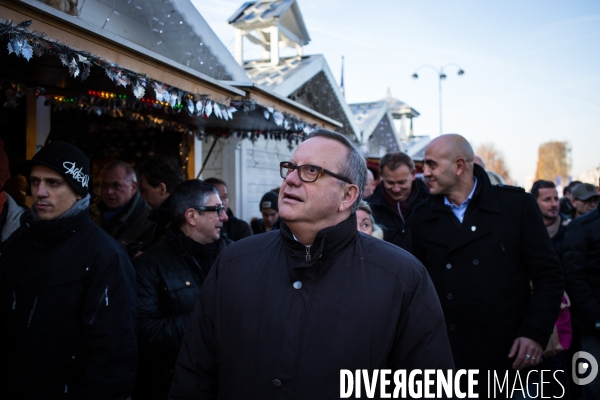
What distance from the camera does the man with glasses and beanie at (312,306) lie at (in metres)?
1.74

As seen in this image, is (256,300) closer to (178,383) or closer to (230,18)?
(178,383)

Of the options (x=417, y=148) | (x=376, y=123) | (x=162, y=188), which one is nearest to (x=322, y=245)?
(x=162, y=188)

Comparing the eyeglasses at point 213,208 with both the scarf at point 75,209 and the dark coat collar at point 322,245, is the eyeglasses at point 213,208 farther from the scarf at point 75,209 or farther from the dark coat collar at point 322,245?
the dark coat collar at point 322,245

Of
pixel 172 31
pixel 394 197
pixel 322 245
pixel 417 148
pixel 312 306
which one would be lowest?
pixel 312 306

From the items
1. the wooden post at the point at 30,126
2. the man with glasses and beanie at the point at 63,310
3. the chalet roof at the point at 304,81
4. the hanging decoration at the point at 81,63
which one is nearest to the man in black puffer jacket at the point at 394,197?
the hanging decoration at the point at 81,63

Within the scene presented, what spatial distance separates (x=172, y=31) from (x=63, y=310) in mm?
4849

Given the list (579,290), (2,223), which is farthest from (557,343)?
(2,223)

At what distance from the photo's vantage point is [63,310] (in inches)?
95.3

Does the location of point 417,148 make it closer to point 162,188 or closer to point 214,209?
point 162,188

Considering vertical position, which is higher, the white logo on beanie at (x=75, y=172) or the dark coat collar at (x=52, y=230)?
the white logo on beanie at (x=75, y=172)

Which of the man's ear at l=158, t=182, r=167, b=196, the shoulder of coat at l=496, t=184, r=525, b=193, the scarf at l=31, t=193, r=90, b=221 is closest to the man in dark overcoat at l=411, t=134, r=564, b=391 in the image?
the shoulder of coat at l=496, t=184, r=525, b=193

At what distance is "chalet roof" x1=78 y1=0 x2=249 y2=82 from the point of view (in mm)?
5926

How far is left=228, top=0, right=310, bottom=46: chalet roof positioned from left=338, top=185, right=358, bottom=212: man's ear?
10.5 metres

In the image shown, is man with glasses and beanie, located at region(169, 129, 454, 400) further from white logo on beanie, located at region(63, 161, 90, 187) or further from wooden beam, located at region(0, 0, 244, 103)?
wooden beam, located at region(0, 0, 244, 103)
